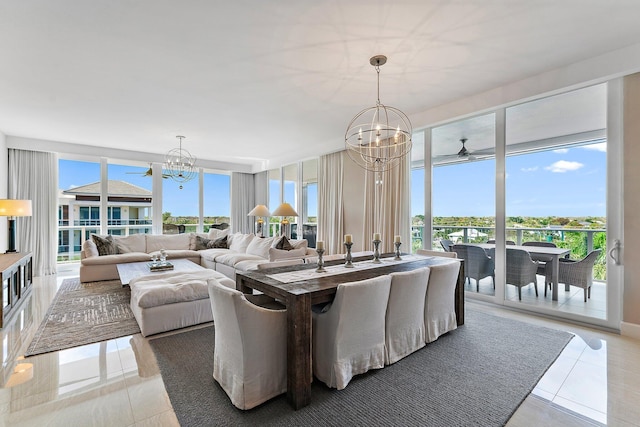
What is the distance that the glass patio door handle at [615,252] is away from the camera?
117 inches

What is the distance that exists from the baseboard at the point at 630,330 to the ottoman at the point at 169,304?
13.4 ft

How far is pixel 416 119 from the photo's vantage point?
4.58m

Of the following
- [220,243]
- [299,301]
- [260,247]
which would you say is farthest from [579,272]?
[220,243]

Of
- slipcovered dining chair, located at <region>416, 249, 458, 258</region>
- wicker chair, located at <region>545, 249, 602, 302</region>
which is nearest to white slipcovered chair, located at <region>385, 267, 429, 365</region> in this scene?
slipcovered dining chair, located at <region>416, 249, 458, 258</region>

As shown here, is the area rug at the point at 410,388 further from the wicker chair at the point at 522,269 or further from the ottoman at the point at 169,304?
the wicker chair at the point at 522,269

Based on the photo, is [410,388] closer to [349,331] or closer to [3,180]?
[349,331]

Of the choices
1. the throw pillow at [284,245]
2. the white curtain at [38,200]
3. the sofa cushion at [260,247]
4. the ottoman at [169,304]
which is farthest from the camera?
the white curtain at [38,200]

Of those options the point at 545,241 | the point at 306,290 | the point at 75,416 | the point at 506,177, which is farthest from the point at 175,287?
the point at 545,241

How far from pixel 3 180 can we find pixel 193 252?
3583 millimetres

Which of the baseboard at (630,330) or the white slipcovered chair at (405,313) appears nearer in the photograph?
the white slipcovered chair at (405,313)

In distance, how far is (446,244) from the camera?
4.48 m

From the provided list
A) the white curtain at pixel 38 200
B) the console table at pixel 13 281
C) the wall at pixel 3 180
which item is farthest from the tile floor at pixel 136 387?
the white curtain at pixel 38 200

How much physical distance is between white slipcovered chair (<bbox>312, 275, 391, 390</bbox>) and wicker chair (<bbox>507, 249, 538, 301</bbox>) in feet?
8.12

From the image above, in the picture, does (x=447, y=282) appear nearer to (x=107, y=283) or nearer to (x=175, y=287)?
(x=175, y=287)
